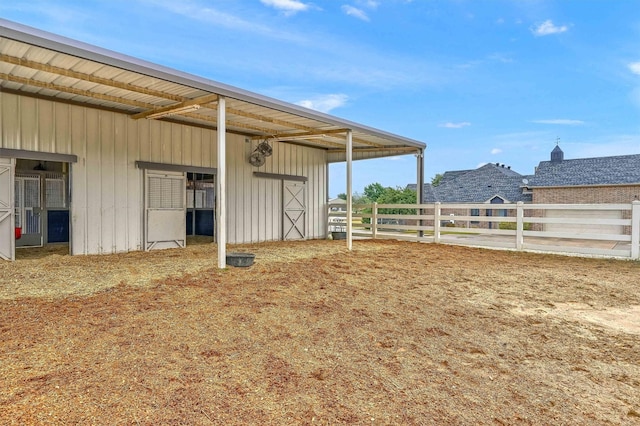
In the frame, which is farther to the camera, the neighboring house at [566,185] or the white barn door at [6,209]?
the neighboring house at [566,185]

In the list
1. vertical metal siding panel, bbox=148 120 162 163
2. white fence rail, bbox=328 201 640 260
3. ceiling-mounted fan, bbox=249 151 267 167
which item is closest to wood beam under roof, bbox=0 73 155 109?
vertical metal siding panel, bbox=148 120 162 163

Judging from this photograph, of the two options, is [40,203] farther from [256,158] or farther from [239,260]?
[239,260]

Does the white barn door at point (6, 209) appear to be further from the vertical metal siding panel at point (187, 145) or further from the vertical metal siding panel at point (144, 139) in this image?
the vertical metal siding panel at point (187, 145)

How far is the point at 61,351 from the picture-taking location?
2635 mm

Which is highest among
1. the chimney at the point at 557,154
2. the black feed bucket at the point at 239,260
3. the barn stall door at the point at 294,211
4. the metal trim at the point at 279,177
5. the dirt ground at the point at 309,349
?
the chimney at the point at 557,154

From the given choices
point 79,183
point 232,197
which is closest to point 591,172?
point 232,197

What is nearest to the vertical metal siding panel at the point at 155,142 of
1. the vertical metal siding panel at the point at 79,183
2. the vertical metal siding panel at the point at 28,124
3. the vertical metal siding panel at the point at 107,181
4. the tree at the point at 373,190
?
the vertical metal siding panel at the point at 107,181

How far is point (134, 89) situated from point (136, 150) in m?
2.13

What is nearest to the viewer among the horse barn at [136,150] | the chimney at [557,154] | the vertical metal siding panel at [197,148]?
the horse barn at [136,150]

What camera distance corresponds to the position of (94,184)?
7043 millimetres

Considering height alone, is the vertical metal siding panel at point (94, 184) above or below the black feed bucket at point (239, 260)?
above

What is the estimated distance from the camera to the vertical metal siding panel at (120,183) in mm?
7355

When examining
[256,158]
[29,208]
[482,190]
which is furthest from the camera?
[482,190]

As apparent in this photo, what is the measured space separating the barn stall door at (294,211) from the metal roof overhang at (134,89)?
1.95 meters
